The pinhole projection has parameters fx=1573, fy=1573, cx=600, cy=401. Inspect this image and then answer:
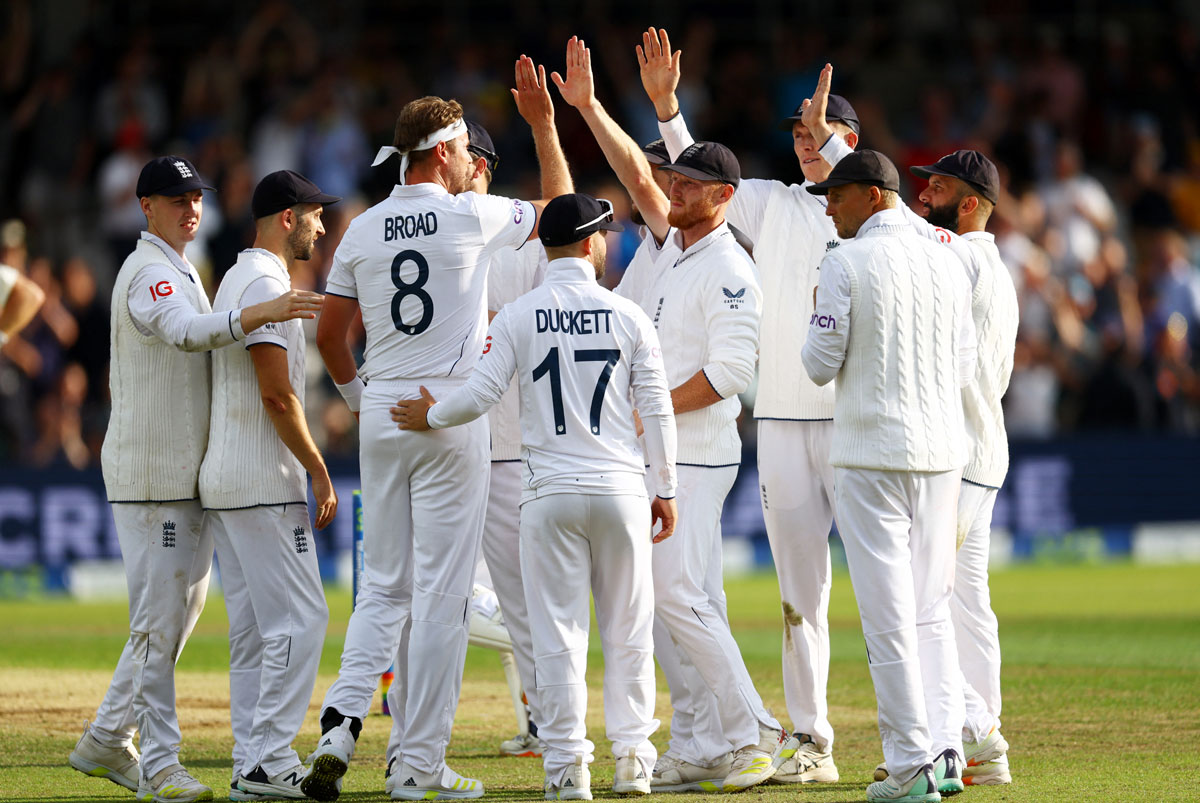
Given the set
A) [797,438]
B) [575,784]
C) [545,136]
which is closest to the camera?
[575,784]

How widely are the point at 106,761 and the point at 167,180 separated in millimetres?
2696

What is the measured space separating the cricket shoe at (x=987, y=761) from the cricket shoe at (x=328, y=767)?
9.12 ft

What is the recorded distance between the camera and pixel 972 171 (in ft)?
24.8

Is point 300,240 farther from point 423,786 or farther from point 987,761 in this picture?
point 987,761

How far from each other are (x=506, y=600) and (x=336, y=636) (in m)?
5.90

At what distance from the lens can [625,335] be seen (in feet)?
21.9

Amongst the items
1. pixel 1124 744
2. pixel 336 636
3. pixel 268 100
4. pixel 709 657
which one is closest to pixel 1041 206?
pixel 268 100

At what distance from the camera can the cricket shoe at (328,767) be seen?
256 inches

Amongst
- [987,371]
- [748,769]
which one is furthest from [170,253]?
[987,371]

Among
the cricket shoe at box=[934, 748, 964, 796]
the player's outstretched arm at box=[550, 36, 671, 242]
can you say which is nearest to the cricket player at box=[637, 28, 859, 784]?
the player's outstretched arm at box=[550, 36, 671, 242]

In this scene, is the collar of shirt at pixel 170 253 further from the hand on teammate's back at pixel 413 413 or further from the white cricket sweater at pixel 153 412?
the hand on teammate's back at pixel 413 413

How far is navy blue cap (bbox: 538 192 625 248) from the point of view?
264 inches

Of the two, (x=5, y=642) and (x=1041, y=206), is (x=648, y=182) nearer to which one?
(x=5, y=642)

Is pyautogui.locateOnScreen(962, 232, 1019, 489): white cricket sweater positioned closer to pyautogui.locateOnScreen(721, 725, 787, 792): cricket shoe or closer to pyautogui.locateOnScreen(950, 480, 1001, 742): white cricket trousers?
pyautogui.locateOnScreen(950, 480, 1001, 742): white cricket trousers
